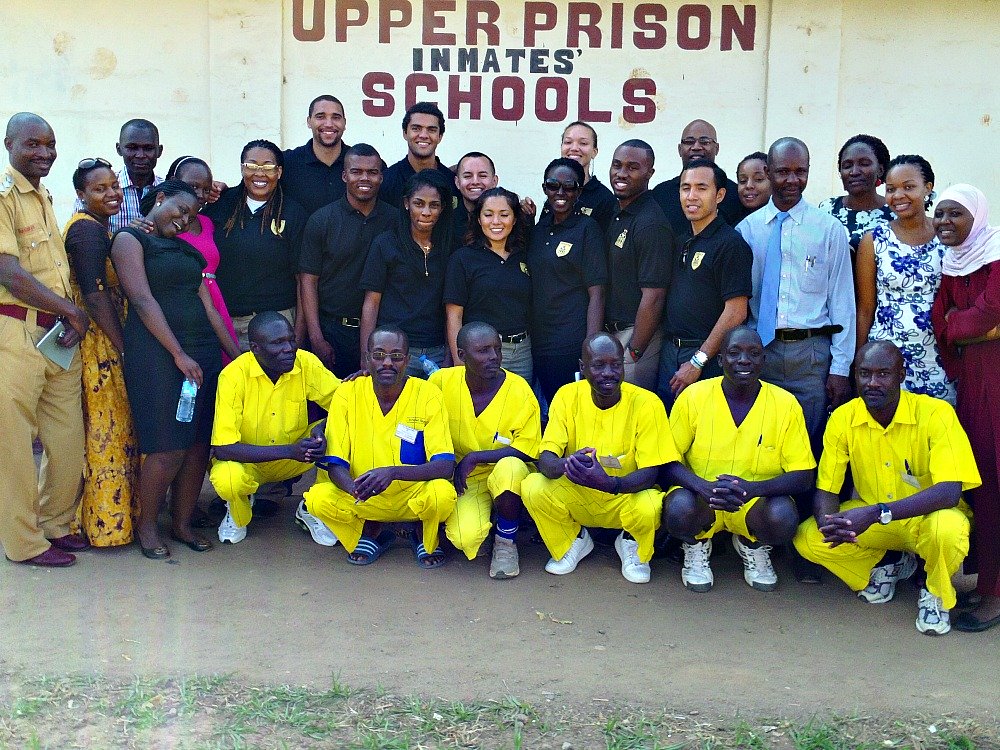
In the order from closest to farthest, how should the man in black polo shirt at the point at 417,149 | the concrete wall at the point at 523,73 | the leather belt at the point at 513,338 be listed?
the leather belt at the point at 513,338, the man in black polo shirt at the point at 417,149, the concrete wall at the point at 523,73

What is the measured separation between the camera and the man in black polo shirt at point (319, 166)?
577 cm

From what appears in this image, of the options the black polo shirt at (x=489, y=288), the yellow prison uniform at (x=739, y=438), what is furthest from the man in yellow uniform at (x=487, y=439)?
the yellow prison uniform at (x=739, y=438)

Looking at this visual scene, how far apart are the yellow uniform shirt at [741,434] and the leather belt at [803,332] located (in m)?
0.28

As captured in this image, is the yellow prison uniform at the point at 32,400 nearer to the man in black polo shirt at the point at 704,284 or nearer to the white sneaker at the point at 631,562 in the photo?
the white sneaker at the point at 631,562

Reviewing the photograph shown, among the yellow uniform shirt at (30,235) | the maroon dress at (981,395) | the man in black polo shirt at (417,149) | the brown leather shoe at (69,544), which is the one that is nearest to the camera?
the maroon dress at (981,395)

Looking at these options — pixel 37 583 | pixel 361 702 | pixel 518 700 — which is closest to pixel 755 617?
pixel 518 700

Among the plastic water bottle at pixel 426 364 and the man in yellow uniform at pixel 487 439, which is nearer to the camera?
the man in yellow uniform at pixel 487 439

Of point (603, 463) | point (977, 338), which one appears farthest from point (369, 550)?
point (977, 338)

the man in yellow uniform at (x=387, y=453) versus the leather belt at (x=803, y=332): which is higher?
the leather belt at (x=803, y=332)

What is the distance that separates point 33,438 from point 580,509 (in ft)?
7.96

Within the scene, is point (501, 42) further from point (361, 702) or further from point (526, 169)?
point (361, 702)

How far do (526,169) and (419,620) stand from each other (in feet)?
13.3

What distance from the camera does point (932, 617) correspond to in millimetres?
4195

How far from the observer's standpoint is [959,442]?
427 cm
